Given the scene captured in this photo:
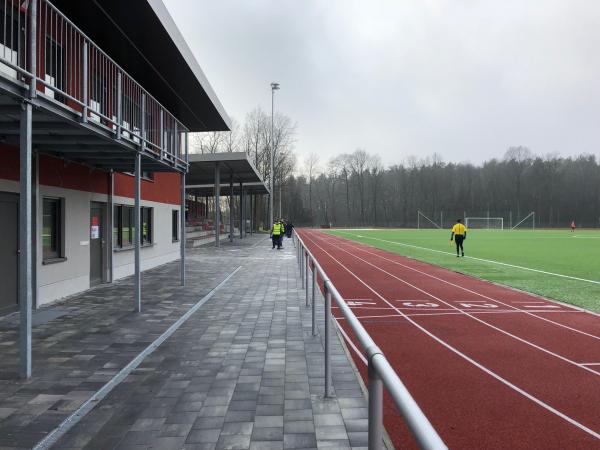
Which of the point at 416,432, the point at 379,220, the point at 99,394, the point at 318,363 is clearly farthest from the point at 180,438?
the point at 379,220

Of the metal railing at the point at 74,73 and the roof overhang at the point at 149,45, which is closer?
the metal railing at the point at 74,73

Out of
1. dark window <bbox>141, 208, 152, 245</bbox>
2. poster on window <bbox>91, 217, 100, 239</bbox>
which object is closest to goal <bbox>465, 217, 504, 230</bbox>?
dark window <bbox>141, 208, 152, 245</bbox>

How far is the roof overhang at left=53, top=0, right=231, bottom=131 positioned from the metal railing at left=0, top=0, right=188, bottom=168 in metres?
0.35

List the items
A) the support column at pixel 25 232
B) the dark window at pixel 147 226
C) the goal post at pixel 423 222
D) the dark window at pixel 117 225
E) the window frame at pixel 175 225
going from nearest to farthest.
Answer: the support column at pixel 25 232
the dark window at pixel 117 225
the dark window at pixel 147 226
the window frame at pixel 175 225
the goal post at pixel 423 222

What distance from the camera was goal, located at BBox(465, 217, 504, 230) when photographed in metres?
90.3

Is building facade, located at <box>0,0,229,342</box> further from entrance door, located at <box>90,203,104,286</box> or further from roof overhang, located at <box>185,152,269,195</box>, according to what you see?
roof overhang, located at <box>185,152,269,195</box>

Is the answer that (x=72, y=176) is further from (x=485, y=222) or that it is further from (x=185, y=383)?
(x=485, y=222)

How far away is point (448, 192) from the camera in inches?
4028

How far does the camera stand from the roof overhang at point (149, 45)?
8305 millimetres

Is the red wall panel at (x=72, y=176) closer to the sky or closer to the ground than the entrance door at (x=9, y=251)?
closer to the sky

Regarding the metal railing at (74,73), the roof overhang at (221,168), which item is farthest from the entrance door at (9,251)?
the roof overhang at (221,168)

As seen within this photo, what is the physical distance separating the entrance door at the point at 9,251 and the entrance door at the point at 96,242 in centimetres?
312

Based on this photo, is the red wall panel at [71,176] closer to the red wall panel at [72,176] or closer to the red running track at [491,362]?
the red wall panel at [72,176]

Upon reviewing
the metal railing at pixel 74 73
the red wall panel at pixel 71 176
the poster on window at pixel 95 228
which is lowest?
the poster on window at pixel 95 228
